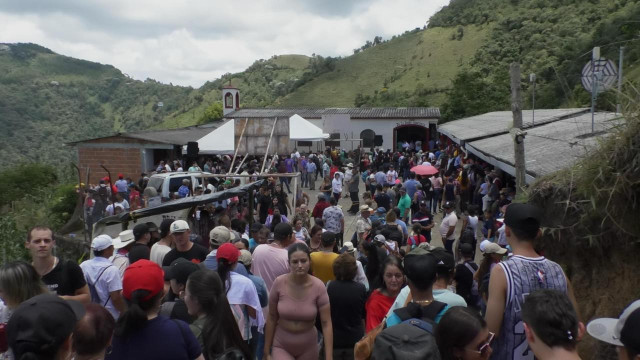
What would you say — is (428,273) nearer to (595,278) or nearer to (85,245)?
(595,278)

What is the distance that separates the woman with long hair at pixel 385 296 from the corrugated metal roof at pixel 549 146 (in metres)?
2.25

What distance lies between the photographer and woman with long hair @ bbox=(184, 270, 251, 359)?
353cm

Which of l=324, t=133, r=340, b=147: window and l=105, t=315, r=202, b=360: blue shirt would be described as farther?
l=324, t=133, r=340, b=147: window

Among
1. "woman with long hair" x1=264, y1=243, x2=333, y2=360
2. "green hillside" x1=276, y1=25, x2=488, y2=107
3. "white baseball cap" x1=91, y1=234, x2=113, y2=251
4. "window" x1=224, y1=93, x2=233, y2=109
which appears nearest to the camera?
"woman with long hair" x1=264, y1=243, x2=333, y2=360

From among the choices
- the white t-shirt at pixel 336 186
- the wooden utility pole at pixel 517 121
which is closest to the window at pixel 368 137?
the white t-shirt at pixel 336 186

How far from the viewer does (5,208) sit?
24016 mm

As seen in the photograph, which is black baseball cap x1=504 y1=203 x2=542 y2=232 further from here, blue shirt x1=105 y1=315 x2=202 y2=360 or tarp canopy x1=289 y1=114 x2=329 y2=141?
tarp canopy x1=289 y1=114 x2=329 y2=141

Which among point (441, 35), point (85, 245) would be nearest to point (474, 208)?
point (85, 245)

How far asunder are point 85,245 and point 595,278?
361 inches

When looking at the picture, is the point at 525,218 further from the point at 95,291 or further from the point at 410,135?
the point at 410,135

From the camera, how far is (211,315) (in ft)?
11.8

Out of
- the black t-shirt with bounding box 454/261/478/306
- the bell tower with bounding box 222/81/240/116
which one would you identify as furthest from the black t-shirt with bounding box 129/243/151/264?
the bell tower with bounding box 222/81/240/116

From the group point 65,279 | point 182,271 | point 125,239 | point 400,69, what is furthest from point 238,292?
point 400,69

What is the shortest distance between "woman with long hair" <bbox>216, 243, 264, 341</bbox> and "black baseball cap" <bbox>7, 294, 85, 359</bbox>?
2.03m
